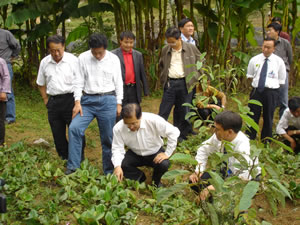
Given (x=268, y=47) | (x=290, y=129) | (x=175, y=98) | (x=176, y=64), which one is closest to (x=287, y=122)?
(x=290, y=129)

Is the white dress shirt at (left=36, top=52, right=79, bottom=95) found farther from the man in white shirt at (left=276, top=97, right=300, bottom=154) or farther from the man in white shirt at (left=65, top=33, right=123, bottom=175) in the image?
the man in white shirt at (left=276, top=97, right=300, bottom=154)

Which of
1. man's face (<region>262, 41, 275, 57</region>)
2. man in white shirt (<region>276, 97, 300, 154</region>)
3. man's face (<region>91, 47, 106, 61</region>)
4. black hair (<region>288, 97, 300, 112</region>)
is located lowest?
man in white shirt (<region>276, 97, 300, 154</region>)

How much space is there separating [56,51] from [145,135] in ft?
4.77

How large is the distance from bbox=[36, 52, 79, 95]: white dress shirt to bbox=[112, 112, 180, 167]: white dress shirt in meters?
0.98

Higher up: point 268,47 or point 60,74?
point 268,47

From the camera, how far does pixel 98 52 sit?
4586 mm

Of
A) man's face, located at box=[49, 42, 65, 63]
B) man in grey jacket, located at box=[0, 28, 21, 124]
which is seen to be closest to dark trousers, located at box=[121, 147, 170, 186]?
man's face, located at box=[49, 42, 65, 63]

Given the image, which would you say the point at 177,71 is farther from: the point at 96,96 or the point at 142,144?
the point at 142,144

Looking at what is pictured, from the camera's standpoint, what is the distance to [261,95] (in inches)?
226

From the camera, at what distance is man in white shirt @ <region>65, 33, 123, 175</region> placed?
4.61 m

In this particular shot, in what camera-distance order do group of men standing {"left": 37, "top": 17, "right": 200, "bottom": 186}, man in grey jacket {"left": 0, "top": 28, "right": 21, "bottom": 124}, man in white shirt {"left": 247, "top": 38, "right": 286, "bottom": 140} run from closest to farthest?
group of men standing {"left": 37, "top": 17, "right": 200, "bottom": 186} → man in white shirt {"left": 247, "top": 38, "right": 286, "bottom": 140} → man in grey jacket {"left": 0, "top": 28, "right": 21, "bottom": 124}

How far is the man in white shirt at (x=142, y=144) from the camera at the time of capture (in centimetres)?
423

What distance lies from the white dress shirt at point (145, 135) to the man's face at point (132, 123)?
132 mm

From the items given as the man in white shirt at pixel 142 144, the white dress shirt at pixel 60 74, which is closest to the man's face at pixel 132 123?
the man in white shirt at pixel 142 144
